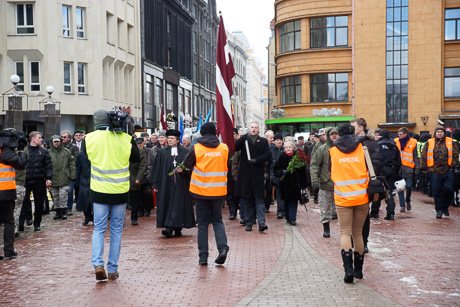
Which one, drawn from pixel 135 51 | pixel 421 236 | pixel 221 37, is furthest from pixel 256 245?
pixel 135 51

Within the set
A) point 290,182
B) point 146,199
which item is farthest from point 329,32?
point 290,182

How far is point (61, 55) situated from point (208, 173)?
29761 millimetres

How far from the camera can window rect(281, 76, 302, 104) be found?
43.3 metres

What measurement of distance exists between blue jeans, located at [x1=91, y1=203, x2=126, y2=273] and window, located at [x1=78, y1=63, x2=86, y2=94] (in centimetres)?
3060

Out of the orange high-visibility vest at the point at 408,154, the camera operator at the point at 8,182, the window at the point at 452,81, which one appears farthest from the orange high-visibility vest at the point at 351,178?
the window at the point at 452,81

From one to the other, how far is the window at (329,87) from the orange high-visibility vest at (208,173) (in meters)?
34.4

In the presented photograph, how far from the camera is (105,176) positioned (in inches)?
309

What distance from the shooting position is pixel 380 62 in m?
41.4

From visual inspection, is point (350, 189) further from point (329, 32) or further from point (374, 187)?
point (329, 32)

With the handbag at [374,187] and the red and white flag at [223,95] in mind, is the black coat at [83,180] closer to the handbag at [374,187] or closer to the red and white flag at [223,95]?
the red and white flag at [223,95]

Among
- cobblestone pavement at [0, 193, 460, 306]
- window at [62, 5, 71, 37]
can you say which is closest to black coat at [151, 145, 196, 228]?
cobblestone pavement at [0, 193, 460, 306]

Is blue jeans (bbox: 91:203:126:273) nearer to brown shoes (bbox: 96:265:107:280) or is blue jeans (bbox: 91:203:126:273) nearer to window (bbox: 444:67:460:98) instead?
brown shoes (bbox: 96:265:107:280)

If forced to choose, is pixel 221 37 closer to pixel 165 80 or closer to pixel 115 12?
pixel 115 12

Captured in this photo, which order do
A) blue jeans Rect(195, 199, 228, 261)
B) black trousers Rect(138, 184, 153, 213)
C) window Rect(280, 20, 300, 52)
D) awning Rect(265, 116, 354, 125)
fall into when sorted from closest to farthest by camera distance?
blue jeans Rect(195, 199, 228, 261) → black trousers Rect(138, 184, 153, 213) → awning Rect(265, 116, 354, 125) → window Rect(280, 20, 300, 52)
